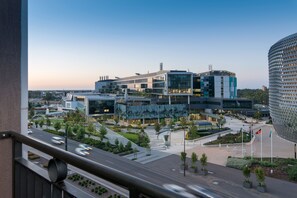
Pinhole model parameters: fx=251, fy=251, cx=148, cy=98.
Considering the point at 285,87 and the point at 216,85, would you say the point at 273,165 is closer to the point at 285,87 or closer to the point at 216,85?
the point at 285,87

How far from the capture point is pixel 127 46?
92.8 ft

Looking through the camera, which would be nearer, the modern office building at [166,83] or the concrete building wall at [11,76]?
the concrete building wall at [11,76]

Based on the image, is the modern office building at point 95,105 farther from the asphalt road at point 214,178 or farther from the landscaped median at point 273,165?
the landscaped median at point 273,165

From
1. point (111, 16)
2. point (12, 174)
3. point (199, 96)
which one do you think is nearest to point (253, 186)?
point (12, 174)

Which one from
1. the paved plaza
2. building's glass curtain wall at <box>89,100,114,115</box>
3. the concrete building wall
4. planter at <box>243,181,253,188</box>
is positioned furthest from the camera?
building's glass curtain wall at <box>89,100,114,115</box>

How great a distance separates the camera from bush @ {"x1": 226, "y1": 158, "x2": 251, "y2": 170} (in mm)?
9433

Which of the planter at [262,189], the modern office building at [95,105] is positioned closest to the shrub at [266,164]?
the planter at [262,189]

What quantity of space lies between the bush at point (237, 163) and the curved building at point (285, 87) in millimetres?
6869

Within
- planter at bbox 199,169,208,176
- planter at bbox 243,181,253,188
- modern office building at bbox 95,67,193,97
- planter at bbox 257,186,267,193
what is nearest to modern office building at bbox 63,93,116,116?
modern office building at bbox 95,67,193,97

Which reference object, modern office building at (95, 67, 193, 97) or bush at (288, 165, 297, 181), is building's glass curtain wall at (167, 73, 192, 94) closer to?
modern office building at (95, 67, 193, 97)

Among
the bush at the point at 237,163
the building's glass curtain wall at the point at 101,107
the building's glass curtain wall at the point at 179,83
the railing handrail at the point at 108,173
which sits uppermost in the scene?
the building's glass curtain wall at the point at 179,83

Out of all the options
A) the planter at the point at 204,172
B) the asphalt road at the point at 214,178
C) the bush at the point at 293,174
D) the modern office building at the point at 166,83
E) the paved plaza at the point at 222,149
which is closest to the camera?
the asphalt road at the point at 214,178

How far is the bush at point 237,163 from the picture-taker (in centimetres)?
943

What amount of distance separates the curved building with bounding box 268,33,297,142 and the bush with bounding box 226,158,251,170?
6869 millimetres
